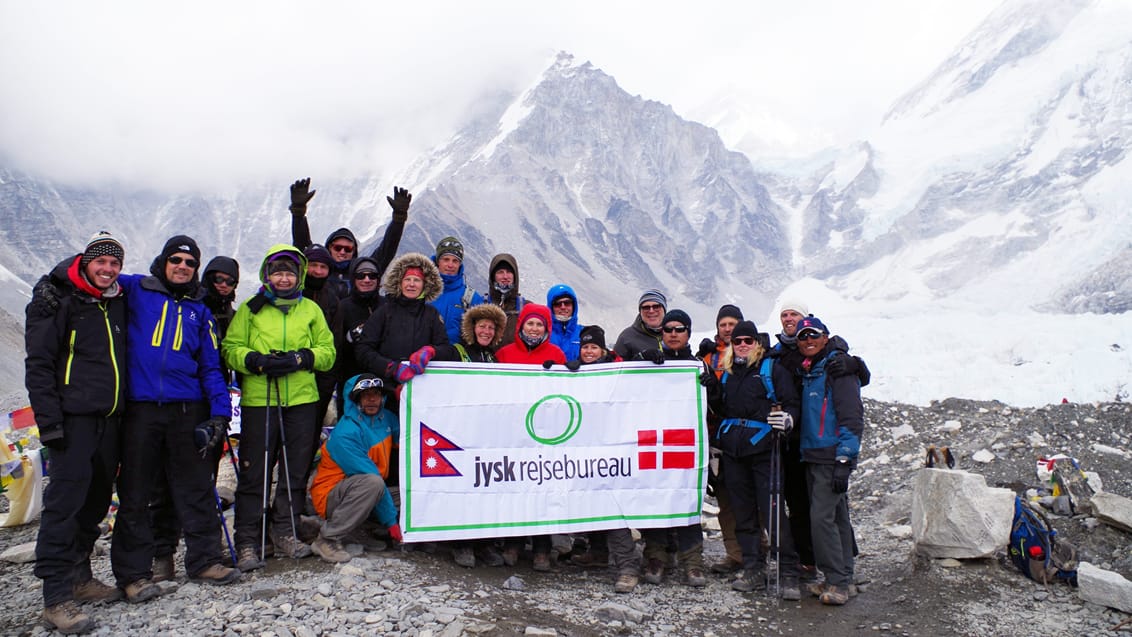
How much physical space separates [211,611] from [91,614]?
80 centimetres

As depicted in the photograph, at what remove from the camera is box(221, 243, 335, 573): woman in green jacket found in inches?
224

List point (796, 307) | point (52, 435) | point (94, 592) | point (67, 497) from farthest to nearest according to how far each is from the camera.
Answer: point (796, 307) → point (94, 592) → point (67, 497) → point (52, 435)

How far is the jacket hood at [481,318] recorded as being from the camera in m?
6.49

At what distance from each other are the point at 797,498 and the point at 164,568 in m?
5.18

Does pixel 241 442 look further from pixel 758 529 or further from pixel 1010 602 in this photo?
pixel 1010 602

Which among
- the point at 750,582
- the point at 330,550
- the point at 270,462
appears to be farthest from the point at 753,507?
the point at 270,462

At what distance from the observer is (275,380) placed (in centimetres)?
575

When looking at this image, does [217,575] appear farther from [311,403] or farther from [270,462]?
[311,403]

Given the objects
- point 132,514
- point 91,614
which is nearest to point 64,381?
point 132,514

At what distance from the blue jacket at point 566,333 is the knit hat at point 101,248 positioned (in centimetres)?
346

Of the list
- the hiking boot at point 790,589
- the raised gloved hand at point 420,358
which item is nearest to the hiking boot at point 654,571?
the hiking boot at point 790,589

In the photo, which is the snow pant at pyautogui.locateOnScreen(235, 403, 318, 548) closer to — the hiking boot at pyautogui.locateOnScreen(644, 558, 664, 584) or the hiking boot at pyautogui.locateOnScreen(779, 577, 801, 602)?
the hiking boot at pyautogui.locateOnScreen(644, 558, 664, 584)

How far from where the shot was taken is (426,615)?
4.85m

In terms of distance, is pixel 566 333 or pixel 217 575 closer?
pixel 217 575
